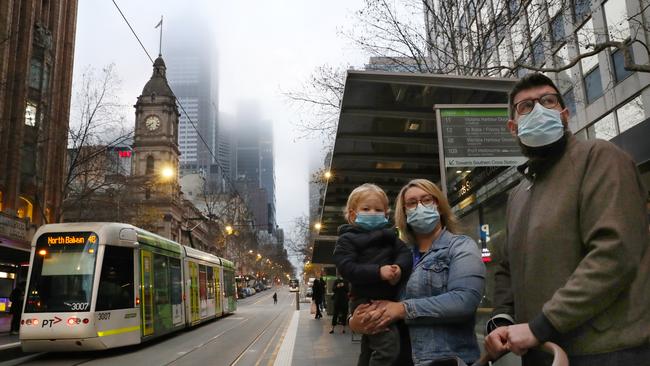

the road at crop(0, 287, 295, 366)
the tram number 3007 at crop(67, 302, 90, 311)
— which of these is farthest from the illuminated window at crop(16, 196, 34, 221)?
the tram number 3007 at crop(67, 302, 90, 311)

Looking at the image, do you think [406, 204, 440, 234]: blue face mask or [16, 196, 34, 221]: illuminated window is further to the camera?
[16, 196, 34, 221]: illuminated window

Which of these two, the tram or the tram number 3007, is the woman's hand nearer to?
the tram

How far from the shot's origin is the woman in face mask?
9.04 ft

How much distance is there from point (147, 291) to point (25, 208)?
23264 millimetres

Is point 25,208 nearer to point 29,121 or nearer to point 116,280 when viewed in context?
point 29,121

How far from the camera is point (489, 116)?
27.7 ft

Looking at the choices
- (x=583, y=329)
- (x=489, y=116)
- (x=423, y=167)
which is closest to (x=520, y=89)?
(x=583, y=329)

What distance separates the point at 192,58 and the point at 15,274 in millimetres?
152529

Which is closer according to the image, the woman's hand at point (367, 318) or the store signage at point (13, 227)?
the woman's hand at point (367, 318)

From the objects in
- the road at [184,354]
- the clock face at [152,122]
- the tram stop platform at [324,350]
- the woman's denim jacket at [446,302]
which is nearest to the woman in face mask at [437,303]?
the woman's denim jacket at [446,302]

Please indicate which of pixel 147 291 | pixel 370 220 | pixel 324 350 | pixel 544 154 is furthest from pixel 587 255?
pixel 147 291

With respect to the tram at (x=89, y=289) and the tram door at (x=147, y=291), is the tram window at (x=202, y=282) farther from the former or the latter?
the tram door at (x=147, y=291)

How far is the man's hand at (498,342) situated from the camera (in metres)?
2.15

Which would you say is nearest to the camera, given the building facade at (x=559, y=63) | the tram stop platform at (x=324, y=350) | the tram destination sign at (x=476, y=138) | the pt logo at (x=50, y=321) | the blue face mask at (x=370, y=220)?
the blue face mask at (x=370, y=220)
